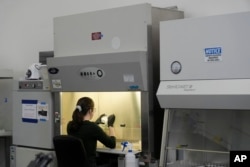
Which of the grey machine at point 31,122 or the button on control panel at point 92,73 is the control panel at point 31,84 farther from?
the button on control panel at point 92,73

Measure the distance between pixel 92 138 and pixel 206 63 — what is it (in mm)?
1129

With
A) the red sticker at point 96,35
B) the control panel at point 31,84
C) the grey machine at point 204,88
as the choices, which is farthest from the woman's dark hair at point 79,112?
the grey machine at point 204,88

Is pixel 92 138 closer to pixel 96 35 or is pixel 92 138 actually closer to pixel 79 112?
pixel 79 112

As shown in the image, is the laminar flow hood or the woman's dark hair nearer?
the laminar flow hood

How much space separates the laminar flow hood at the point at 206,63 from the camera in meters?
2.13

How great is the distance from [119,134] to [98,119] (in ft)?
0.75

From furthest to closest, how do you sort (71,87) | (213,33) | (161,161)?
(71,87) → (161,161) → (213,33)

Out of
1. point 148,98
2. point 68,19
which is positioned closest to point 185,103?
point 148,98

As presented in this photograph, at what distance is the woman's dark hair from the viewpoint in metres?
2.95

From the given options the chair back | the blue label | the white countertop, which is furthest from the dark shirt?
the blue label

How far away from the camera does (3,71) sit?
13.5 ft

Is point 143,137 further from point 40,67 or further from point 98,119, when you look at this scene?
point 40,67

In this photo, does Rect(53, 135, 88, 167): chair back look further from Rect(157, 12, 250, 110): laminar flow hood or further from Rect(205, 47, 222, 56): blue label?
Rect(205, 47, 222, 56): blue label

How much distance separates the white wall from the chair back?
1422 millimetres
